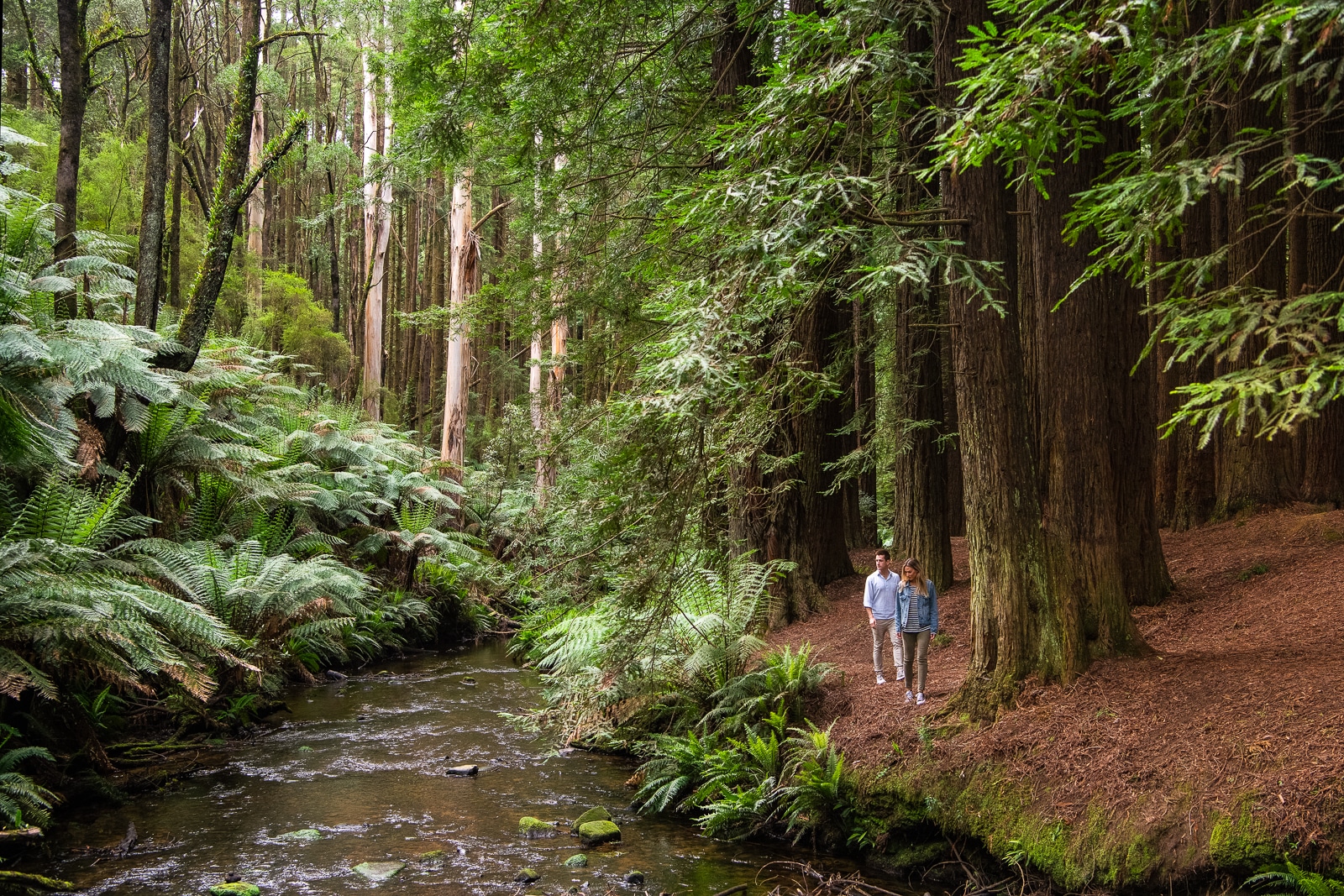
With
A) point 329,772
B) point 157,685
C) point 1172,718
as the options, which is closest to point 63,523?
point 157,685

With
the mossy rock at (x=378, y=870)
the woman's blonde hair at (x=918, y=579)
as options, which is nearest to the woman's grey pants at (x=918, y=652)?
the woman's blonde hair at (x=918, y=579)

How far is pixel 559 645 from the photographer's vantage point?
9984mm

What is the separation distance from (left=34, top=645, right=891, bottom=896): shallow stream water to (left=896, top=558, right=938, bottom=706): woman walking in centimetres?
168

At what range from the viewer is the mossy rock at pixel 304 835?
20.4ft

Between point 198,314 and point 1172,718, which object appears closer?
point 1172,718

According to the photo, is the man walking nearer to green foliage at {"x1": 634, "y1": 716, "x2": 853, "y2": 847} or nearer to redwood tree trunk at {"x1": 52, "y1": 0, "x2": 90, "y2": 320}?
green foliage at {"x1": 634, "y1": 716, "x2": 853, "y2": 847}

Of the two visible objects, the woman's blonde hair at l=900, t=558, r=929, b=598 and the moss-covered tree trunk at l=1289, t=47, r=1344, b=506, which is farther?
the moss-covered tree trunk at l=1289, t=47, r=1344, b=506

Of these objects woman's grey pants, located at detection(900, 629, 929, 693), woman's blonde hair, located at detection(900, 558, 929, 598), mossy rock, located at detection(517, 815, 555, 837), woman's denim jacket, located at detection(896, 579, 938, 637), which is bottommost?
mossy rock, located at detection(517, 815, 555, 837)

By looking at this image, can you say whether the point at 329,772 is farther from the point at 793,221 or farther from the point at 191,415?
the point at 793,221

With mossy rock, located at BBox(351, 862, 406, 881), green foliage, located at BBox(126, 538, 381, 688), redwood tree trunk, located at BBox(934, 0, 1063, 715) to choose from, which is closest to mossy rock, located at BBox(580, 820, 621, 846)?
mossy rock, located at BBox(351, 862, 406, 881)

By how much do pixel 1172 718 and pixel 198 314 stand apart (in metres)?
10.2

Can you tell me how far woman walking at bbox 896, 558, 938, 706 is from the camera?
6926mm

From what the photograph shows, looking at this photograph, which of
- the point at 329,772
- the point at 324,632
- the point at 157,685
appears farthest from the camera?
the point at 324,632

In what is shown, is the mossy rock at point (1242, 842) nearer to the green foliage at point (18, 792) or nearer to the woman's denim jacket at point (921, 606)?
the woman's denim jacket at point (921, 606)
